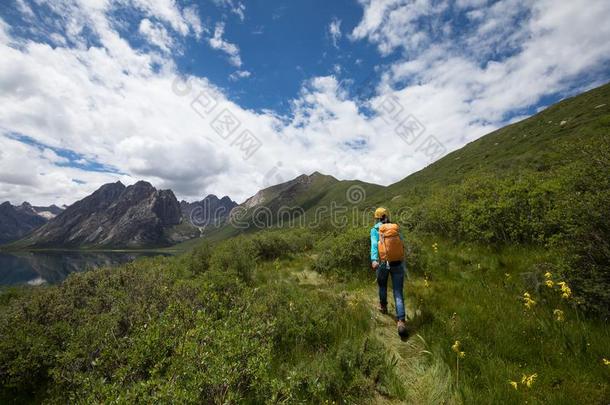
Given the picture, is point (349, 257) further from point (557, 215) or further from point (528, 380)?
point (528, 380)

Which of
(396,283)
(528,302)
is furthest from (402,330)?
(528,302)

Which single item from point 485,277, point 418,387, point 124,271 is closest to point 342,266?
point 485,277

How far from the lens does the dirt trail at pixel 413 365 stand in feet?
12.6

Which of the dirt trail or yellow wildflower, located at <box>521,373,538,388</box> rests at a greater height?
yellow wildflower, located at <box>521,373,538,388</box>

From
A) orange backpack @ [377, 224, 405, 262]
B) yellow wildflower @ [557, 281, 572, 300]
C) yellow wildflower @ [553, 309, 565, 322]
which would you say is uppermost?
orange backpack @ [377, 224, 405, 262]

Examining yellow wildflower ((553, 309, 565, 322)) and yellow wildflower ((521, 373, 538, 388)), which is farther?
yellow wildflower ((553, 309, 565, 322))

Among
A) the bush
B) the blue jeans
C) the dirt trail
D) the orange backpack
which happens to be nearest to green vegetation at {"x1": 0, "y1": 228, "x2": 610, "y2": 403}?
the dirt trail

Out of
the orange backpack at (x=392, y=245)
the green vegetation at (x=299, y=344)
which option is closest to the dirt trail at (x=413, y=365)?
the green vegetation at (x=299, y=344)

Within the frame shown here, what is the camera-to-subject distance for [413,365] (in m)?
4.58

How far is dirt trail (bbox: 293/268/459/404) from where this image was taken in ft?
12.6

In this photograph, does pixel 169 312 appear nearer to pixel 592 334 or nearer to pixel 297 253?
pixel 592 334

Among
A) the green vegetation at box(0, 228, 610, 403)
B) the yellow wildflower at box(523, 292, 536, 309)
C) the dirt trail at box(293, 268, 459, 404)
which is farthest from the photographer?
the yellow wildflower at box(523, 292, 536, 309)

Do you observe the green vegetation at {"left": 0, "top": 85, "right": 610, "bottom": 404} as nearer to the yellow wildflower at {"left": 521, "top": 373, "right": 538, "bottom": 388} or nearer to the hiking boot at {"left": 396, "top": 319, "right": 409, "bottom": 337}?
the yellow wildflower at {"left": 521, "top": 373, "right": 538, "bottom": 388}

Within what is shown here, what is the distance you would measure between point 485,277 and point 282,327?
222 inches
